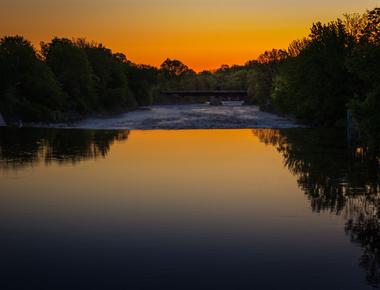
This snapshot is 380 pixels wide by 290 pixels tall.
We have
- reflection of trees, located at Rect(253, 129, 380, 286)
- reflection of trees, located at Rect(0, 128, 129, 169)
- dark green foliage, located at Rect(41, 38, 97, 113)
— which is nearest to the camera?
reflection of trees, located at Rect(253, 129, 380, 286)

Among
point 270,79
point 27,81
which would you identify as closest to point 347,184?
point 27,81

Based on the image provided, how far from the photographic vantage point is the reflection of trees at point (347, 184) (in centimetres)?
1758

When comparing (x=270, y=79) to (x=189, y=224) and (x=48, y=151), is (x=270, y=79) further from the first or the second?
(x=189, y=224)

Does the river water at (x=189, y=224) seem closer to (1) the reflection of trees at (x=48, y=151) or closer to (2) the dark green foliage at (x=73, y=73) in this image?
(1) the reflection of trees at (x=48, y=151)

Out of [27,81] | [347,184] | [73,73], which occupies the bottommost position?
[347,184]

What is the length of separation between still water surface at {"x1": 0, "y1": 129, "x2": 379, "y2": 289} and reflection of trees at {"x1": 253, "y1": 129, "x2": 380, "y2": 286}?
69 mm

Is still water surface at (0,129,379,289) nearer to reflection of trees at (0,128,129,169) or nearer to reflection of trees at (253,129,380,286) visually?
reflection of trees at (253,129,380,286)

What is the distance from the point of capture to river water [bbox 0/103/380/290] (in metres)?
13.9

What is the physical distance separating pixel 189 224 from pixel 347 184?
12.2 meters

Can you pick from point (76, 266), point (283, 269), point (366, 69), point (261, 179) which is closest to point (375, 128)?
point (366, 69)

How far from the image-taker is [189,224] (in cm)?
1944

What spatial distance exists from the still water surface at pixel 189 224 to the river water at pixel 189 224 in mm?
50

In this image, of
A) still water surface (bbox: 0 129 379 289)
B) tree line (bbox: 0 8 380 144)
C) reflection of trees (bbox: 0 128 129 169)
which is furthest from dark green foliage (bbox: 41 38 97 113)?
still water surface (bbox: 0 129 379 289)

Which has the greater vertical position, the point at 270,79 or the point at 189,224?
the point at 270,79
